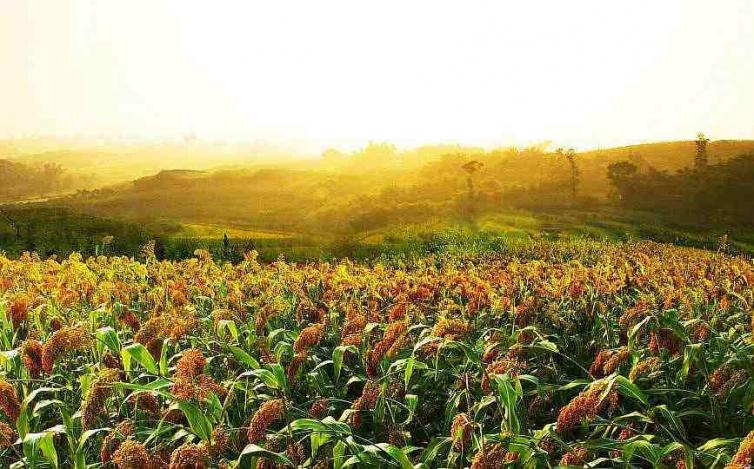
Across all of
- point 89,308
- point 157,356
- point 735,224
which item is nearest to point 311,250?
point 89,308

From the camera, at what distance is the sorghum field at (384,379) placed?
108 inches

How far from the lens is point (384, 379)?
3.59 metres

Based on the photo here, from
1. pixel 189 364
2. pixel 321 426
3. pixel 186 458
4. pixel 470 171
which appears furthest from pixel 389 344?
pixel 470 171

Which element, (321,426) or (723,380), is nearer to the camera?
(321,426)

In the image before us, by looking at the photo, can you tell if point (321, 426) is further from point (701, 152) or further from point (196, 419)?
point (701, 152)

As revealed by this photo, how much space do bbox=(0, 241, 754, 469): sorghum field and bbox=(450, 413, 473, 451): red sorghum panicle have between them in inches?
0.7

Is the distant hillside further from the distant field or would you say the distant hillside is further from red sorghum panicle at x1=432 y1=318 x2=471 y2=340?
red sorghum panicle at x1=432 y1=318 x2=471 y2=340

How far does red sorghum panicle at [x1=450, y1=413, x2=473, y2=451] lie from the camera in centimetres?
244

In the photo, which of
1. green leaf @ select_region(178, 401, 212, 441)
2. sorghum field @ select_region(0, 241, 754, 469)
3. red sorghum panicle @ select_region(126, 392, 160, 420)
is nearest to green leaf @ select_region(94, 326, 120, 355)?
sorghum field @ select_region(0, 241, 754, 469)

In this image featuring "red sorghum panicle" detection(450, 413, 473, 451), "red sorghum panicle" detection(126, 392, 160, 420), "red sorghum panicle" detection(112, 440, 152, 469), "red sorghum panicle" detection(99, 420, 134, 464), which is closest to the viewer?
"red sorghum panicle" detection(112, 440, 152, 469)

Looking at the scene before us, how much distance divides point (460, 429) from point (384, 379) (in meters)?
1.19

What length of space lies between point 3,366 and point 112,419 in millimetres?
1659

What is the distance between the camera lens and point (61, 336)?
328 cm

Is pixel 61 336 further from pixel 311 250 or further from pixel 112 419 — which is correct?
pixel 311 250
